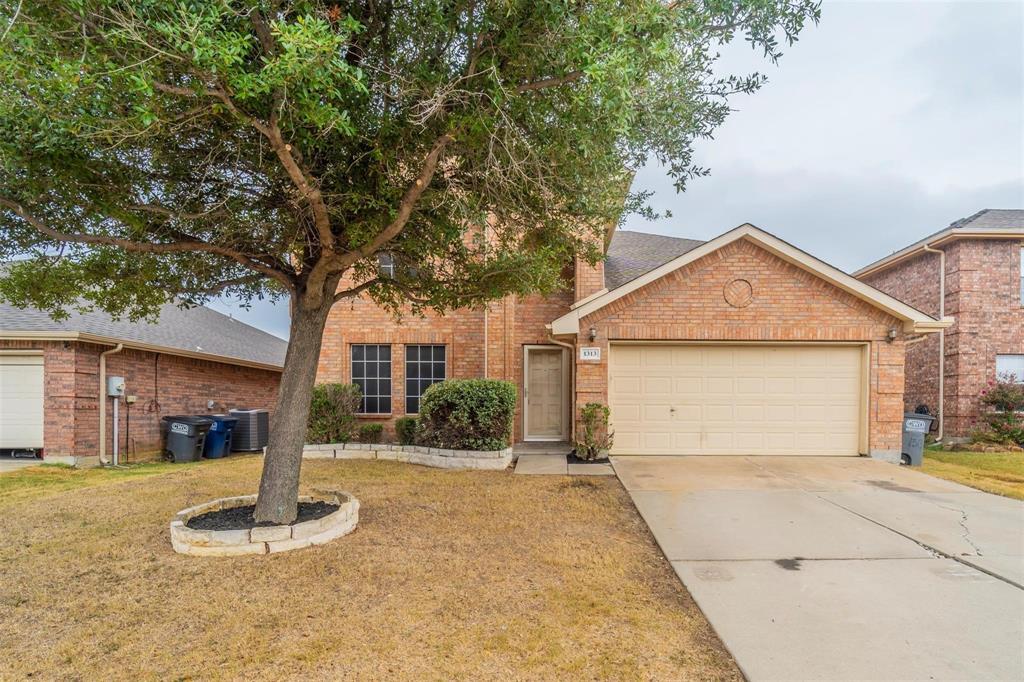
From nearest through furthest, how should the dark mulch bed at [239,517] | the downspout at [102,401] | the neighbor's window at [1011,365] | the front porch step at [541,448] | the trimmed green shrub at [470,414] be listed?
the dark mulch bed at [239,517], the trimmed green shrub at [470,414], the front porch step at [541,448], the downspout at [102,401], the neighbor's window at [1011,365]

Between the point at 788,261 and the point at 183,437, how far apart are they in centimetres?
1405

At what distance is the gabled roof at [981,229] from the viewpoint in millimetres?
11938

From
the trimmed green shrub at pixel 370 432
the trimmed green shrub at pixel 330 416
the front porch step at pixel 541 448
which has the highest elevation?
the trimmed green shrub at pixel 330 416

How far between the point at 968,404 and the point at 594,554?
42.8 feet

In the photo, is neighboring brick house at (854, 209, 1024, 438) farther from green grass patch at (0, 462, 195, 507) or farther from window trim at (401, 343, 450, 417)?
green grass patch at (0, 462, 195, 507)

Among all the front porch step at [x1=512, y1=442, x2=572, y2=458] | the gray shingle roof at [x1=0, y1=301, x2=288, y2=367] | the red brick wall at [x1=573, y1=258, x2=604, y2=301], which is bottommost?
the front porch step at [x1=512, y1=442, x2=572, y2=458]

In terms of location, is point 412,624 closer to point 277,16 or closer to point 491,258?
point 491,258

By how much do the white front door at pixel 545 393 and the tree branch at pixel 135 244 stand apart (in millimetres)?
6415

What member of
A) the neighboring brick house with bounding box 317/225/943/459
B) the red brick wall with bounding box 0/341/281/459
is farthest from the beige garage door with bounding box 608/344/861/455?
the red brick wall with bounding box 0/341/281/459

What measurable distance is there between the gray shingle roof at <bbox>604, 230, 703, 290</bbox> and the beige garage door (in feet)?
8.68

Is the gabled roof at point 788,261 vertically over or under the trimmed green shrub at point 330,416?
over

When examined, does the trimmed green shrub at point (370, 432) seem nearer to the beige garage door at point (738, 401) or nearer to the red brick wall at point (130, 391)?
the beige garage door at point (738, 401)

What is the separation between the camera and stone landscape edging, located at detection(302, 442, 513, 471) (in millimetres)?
8555

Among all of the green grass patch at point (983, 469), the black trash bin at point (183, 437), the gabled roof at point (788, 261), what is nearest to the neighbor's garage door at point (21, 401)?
the black trash bin at point (183, 437)
